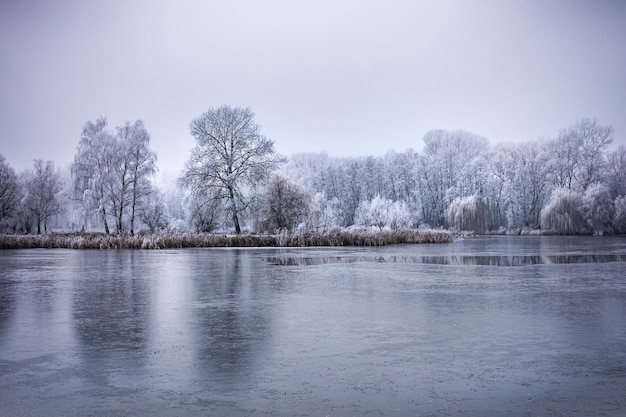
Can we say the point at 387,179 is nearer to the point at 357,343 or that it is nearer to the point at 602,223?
the point at 602,223

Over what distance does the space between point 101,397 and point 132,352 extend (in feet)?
4.56

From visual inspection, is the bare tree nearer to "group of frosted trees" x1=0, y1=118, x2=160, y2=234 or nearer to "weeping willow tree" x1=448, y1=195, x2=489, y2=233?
"group of frosted trees" x1=0, y1=118, x2=160, y2=234

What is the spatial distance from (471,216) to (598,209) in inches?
448

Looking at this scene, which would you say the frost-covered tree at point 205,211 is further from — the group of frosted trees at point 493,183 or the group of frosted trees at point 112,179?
the group of frosted trees at point 493,183

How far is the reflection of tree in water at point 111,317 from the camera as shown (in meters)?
5.48

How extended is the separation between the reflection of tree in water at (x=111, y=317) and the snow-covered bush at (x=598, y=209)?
127 ft

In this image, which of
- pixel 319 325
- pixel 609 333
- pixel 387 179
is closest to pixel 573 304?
pixel 609 333

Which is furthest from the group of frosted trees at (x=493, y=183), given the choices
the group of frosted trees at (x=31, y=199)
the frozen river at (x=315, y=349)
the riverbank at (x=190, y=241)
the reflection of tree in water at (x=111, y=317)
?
the reflection of tree in water at (x=111, y=317)

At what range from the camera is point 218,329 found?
259 inches

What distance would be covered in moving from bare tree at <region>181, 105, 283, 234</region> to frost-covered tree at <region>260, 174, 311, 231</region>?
1.97 meters

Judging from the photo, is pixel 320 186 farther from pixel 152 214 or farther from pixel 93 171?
pixel 93 171

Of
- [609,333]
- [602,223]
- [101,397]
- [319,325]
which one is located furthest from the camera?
[602,223]

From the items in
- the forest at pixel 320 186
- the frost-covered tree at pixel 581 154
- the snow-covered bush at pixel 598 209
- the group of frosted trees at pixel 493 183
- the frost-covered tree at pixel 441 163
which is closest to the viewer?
the forest at pixel 320 186

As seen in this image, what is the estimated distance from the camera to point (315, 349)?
219 inches
